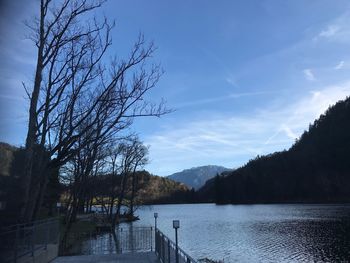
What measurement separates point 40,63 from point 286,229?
1697 inches

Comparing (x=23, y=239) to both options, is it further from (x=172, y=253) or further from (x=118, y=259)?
(x=118, y=259)

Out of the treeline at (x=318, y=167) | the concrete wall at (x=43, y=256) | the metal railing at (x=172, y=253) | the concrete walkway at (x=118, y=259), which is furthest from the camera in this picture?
the treeline at (x=318, y=167)

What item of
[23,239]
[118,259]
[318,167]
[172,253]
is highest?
[318,167]

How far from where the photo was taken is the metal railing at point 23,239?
12.3m

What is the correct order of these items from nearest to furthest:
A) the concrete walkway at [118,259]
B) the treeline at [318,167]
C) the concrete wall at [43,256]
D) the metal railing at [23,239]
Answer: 1. the metal railing at [23,239]
2. the concrete wall at [43,256]
3. the concrete walkway at [118,259]
4. the treeline at [318,167]

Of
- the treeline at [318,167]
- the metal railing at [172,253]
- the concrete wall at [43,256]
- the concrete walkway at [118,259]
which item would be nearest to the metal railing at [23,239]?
the concrete wall at [43,256]

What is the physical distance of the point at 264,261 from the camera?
32.3 m

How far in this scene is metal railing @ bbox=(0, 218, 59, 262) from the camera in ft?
40.5

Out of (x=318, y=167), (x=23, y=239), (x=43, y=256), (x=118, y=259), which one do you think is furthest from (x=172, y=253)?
(x=318, y=167)

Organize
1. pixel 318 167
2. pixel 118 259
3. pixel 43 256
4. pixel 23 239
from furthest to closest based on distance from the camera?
pixel 318 167 < pixel 118 259 < pixel 43 256 < pixel 23 239

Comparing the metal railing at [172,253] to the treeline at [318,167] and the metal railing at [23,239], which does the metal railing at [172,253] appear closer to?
the metal railing at [23,239]

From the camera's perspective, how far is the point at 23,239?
1391 centimetres

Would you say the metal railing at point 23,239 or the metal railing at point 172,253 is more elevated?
the metal railing at point 23,239

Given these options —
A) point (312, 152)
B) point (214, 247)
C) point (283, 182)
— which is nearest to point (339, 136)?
point (312, 152)
